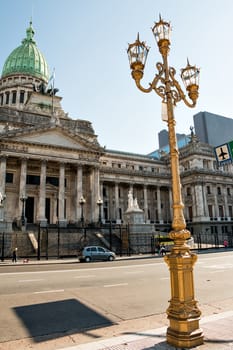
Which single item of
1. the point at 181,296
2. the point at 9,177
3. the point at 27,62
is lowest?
the point at 181,296

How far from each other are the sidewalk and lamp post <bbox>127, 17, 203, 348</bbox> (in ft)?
0.78

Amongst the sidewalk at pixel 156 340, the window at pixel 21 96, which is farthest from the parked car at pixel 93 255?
the window at pixel 21 96

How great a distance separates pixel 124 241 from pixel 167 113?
94.2ft

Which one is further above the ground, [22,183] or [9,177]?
[9,177]

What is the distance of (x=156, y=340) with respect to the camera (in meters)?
5.00

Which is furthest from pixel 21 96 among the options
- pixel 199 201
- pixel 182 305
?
pixel 182 305

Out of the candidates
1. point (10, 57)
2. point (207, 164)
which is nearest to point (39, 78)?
point (10, 57)

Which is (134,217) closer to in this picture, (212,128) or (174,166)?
(174,166)

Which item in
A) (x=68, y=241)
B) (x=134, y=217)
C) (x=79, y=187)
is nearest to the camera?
(x=68, y=241)

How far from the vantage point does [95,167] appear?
43.9 m

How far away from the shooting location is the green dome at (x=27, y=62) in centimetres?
6365

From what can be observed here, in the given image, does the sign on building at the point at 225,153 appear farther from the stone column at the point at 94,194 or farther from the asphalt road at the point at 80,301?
the stone column at the point at 94,194

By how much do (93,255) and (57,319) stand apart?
17.8 meters

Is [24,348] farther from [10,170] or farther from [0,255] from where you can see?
[10,170]
